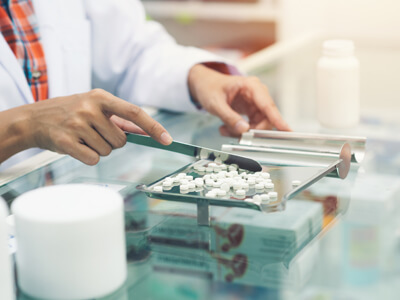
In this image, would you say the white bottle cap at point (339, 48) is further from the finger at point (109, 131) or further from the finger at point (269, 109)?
the finger at point (109, 131)

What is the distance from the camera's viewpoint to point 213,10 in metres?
2.52

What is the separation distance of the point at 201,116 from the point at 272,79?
1.03 ft

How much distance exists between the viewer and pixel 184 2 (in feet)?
8.52

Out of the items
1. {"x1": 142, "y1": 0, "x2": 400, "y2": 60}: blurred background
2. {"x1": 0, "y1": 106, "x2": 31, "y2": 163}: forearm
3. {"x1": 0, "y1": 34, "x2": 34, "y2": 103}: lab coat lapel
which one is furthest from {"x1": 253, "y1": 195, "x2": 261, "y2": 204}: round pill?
{"x1": 142, "y1": 0, "x2": 400, "y2": 60}: blurred background

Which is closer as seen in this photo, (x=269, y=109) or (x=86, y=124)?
(x=86, y=124)

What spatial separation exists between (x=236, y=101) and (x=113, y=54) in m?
0.35

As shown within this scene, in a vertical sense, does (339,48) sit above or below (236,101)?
above

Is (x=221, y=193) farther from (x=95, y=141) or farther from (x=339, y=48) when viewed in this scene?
(x=339, y=48)

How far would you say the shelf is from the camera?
247 cm

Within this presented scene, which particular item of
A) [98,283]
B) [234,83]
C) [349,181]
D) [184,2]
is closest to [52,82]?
[234,83]

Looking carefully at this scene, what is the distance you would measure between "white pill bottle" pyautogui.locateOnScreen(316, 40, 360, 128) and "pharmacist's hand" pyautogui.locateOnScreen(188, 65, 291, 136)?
0.32ft

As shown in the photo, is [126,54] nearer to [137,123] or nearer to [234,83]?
[234,83]

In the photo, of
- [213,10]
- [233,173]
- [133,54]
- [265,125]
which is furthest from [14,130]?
[213,10]

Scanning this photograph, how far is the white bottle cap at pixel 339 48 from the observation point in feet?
3.59
